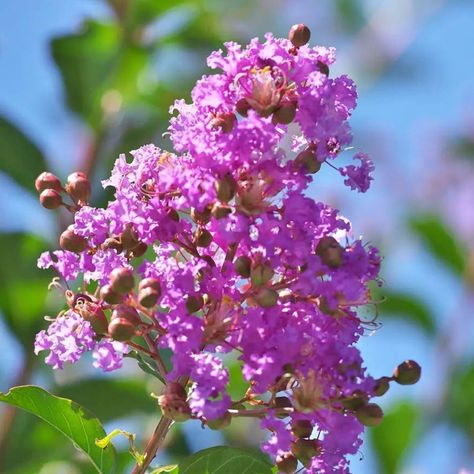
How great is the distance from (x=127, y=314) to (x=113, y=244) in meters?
0.11

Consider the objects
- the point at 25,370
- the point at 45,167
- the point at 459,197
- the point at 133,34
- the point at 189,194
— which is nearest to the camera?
the point at 189,194

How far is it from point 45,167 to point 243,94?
54.1 inches

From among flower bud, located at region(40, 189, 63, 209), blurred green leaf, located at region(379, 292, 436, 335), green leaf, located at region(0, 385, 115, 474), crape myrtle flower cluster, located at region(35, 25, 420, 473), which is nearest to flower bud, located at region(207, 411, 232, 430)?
crape myrtle flower cluster, located at region(35, 25, 420, 473)

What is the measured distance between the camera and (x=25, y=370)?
240 centimetres

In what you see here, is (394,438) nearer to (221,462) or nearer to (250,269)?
(221,462)

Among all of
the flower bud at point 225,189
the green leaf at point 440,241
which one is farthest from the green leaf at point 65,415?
the green leaf at point 440,241

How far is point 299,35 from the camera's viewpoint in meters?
1.40

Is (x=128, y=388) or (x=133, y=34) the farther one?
(x=133, y=34)

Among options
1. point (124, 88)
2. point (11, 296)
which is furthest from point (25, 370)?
point (124, 88)

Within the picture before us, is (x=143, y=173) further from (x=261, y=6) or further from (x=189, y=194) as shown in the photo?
(x=261, y=6)

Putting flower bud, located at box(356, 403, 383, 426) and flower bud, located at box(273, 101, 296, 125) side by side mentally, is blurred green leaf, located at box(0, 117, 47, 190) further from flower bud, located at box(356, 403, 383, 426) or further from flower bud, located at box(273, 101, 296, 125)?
flower bud, located at box(356, 403, 383, 426)

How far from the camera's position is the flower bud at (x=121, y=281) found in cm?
130

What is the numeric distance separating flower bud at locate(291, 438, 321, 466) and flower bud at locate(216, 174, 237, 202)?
348mm

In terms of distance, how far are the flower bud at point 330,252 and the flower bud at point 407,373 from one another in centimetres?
18
